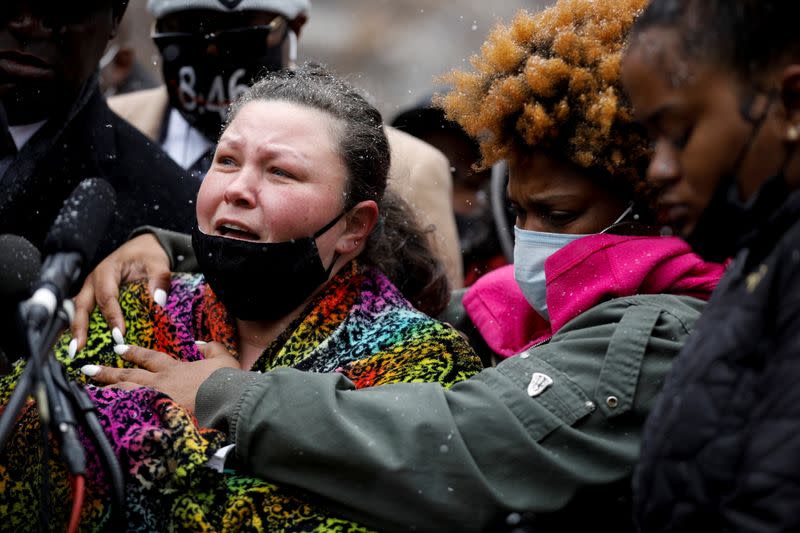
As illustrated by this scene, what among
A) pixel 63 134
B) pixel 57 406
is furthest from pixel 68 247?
pixel 63 134

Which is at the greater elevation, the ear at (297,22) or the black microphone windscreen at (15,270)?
the black microphone windscreen at (15,270)

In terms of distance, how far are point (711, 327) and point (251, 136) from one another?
1.70 m

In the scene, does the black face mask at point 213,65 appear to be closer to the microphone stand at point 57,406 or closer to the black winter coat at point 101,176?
the black winter coat at point 101,176

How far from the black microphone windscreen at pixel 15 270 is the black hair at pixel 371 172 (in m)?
1.27

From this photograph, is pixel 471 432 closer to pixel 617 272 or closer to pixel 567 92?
pixel 617 272

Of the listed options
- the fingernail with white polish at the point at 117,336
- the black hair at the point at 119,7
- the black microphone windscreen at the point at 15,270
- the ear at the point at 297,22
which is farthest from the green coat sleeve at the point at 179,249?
the ear at the point at 297,22

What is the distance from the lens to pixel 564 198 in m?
3.14

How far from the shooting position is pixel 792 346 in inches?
73.4

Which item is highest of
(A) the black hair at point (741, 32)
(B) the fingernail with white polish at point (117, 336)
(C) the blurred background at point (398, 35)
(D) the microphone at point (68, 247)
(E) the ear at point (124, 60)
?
(A) the black hair at point (741, 32)

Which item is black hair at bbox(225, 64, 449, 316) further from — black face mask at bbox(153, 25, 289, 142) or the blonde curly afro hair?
black face mask at bbox(153, 25, 289, 142)

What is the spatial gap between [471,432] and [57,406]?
101 centimetres

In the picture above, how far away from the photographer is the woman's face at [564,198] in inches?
123

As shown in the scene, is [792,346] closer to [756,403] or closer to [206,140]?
[756,403]

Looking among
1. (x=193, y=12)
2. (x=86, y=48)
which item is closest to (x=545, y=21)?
(x=86, y=48)
